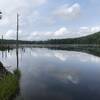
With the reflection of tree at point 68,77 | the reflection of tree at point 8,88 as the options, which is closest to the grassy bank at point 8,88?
the reflection of tree at point 8,88

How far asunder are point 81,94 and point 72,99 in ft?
6.10

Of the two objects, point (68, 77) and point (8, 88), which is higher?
point (8, 88)

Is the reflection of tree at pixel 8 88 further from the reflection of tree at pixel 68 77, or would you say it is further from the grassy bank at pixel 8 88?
the reflection of tree at pixel 68 77

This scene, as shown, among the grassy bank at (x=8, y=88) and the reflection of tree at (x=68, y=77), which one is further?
the reflection of tree at (x=68, y=77)

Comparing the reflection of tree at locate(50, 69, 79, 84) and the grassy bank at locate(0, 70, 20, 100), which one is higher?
the grassy bank at locate(0, 70, 20, 100)

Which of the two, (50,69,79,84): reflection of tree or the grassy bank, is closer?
the grassy bank

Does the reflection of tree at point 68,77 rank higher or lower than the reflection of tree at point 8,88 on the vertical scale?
lower

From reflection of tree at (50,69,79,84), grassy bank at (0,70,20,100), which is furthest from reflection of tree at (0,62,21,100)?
reflection of tree at (50,69,79,84)

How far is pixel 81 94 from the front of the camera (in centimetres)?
1997

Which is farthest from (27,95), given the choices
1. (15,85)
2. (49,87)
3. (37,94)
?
(49,87)

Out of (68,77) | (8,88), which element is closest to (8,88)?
(8,88)

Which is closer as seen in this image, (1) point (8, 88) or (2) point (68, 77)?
(1) point (8, 88)

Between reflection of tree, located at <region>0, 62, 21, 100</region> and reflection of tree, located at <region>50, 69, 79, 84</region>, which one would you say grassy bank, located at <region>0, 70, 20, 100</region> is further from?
reflection of tree, located at <region>50, 69, 79, 84</region>

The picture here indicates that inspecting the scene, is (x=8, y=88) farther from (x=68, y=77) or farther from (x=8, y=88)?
(x=68, y=77)
